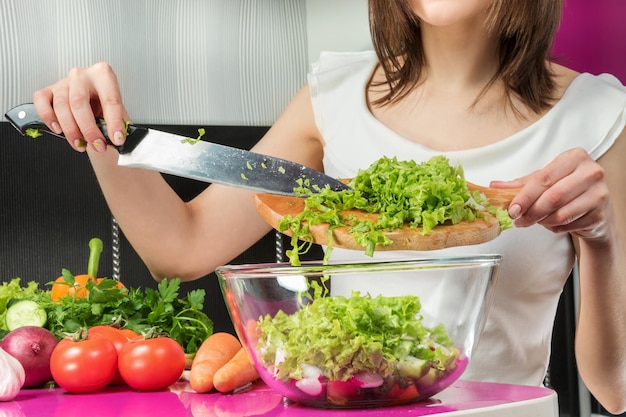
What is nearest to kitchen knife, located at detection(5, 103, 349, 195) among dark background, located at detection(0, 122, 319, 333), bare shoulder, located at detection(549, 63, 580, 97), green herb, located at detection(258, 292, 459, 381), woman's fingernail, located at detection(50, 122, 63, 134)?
woman's fingernail, located at detection(50, 122, 63, 134)

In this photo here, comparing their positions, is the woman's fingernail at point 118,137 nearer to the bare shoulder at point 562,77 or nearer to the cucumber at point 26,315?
the cucumber at point 26,315

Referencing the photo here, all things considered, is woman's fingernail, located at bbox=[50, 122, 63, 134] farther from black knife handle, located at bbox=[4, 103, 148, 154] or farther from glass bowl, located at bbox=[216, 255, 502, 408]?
glass bowl, located at bbox=[216, 255, 502, 408]

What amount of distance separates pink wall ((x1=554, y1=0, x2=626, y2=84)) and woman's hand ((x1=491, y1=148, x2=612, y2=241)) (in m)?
1.60

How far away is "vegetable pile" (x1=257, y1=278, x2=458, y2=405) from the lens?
36.3 inches

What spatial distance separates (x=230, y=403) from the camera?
3.40 ft

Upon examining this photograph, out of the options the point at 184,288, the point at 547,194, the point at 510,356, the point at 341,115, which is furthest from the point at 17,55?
the point at 547,194

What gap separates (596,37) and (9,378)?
207 centimetres

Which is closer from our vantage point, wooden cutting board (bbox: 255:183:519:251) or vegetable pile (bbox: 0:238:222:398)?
wooden cutting board (bbox: 255:183:519:251)

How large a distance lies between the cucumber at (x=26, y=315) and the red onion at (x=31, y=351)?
0.11 metres

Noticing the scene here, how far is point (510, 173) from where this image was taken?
1.54 m

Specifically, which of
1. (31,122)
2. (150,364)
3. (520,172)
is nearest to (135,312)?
(150,364)

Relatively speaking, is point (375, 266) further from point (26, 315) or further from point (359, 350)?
point (26, 315)

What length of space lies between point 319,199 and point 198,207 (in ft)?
→ 2.27

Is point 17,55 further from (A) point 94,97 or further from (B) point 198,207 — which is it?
(A) point 94,97
